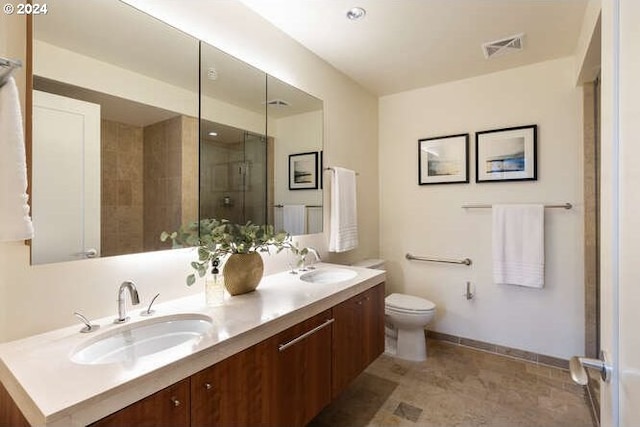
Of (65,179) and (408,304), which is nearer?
(65,179)

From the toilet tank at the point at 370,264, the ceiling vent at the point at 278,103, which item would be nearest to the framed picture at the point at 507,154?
the toilet tank at the point at 370,264

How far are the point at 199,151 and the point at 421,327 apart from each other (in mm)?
2168

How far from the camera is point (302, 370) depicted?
138cm

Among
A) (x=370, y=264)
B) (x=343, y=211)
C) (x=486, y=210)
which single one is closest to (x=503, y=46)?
(x=486, y=210)

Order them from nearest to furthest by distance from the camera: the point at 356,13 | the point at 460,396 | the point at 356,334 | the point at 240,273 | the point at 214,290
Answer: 1. the point at 214,290
2. the point at 240,273
3. the point at 356,334
4. the point at 356,13
5. the point at 460,396

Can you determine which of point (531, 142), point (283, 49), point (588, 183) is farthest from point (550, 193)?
point (283, 49)

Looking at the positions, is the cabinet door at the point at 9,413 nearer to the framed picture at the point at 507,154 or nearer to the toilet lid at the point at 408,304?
the toilet lid at the point at 408,304

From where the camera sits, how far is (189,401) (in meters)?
0.92

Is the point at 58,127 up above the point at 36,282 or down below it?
Result: above

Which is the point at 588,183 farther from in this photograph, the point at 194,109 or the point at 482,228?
the point at 194,109

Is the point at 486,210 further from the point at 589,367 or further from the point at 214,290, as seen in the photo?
the point at 214,290

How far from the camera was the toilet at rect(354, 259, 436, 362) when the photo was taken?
248 cm

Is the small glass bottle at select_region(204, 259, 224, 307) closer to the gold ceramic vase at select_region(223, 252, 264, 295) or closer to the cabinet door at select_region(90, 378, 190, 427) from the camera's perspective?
the gold ceramic vase at select_region(223, 252, 264, 295)

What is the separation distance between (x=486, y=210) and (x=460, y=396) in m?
1.53
